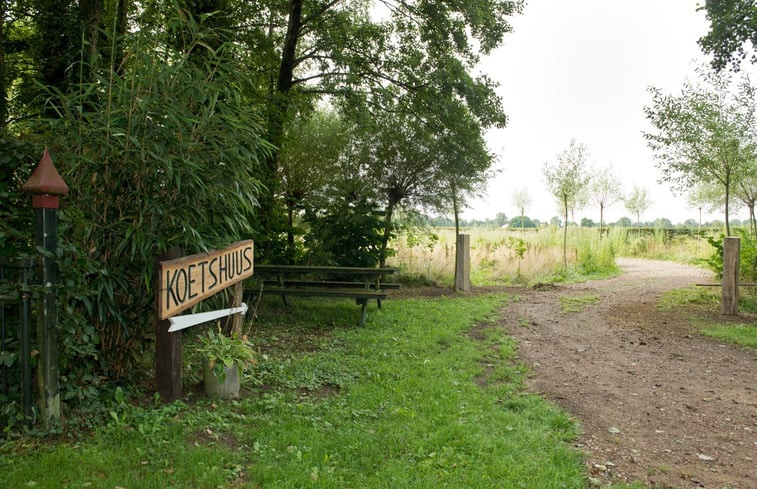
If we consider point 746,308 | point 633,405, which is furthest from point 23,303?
point 746,308

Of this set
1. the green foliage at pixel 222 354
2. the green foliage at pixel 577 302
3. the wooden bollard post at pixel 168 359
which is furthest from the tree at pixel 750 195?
the wooden bollard post at pixel 168 359

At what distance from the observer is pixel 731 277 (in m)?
8.66

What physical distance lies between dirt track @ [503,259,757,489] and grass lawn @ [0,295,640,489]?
0.35 metres

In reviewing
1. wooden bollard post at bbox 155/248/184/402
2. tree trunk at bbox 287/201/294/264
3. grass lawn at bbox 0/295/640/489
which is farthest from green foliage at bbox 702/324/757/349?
tree trunk at bbox 287/201/294/264

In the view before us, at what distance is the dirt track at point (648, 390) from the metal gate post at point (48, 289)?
11.2 feet

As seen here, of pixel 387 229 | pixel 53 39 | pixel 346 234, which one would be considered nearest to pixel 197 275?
pixel 53 39

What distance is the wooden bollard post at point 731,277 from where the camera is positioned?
8.64 m

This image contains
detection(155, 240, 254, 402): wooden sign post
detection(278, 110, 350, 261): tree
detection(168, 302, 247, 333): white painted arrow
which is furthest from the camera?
detection(278, 110, 350, 261): tree

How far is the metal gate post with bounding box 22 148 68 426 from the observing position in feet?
9.84

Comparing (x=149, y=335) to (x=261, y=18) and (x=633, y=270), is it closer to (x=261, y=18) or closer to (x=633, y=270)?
(x=261, y=18)

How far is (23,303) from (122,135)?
1.29 m

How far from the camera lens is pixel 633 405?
4.45 m

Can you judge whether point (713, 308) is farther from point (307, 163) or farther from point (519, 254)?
point (307, 163)

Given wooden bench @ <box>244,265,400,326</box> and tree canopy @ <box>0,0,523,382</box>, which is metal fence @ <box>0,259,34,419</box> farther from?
wooden bench @ <box>244,265,400,326</box>
